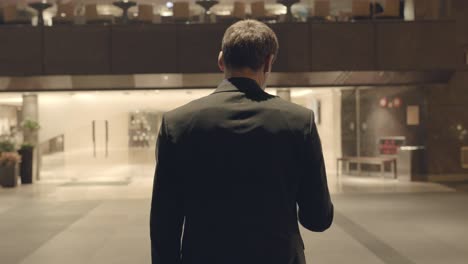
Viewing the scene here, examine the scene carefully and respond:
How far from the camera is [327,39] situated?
17094 mm

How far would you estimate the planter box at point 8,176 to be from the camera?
1703 centimetres

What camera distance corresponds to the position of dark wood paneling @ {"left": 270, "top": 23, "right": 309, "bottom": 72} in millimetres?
17047

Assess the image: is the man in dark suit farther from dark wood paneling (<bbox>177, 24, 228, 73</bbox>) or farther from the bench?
the bench

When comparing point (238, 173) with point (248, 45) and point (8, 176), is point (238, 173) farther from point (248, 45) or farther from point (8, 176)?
point (8, 176)

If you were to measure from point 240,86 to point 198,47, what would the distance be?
15.2 m

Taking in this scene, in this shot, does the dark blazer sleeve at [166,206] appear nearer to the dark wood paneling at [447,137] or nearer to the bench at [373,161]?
the bench at [373,161]

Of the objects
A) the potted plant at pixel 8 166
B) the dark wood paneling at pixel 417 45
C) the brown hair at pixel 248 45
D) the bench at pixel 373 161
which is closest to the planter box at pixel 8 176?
the potted plant at pixel 8 166

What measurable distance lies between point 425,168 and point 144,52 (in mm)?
8231

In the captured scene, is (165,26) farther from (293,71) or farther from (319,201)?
(319,201)

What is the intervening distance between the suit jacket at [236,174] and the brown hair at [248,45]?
0.12 m

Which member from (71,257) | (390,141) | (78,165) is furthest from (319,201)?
(78,165)

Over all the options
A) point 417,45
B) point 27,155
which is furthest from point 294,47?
point 27,155

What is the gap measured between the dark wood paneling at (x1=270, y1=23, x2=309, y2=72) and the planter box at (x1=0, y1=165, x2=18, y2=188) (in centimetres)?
748

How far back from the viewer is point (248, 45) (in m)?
2.08
